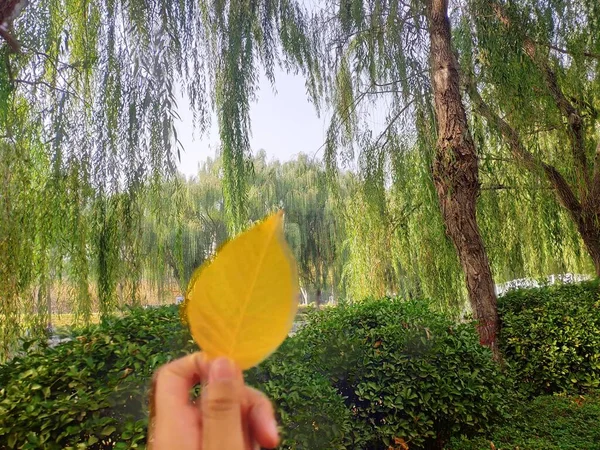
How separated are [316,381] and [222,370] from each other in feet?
5.16

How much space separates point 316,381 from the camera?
169 cm

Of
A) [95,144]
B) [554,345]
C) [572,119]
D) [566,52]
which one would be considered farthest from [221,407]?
[572,119]

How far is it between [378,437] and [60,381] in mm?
1346

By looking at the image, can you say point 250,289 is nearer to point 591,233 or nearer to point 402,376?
point 402,376

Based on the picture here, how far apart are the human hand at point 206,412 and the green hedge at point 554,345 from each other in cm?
377

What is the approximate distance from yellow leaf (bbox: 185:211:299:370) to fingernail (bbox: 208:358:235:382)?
0.01 metres

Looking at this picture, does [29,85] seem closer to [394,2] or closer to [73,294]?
[73,294]

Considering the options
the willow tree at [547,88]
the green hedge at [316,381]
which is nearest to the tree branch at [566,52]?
the willow tree at [547,88]

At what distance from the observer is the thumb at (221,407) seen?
0.65 ft

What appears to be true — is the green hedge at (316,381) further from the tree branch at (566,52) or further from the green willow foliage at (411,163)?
the tree branch at (566,52)

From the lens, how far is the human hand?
20 cm

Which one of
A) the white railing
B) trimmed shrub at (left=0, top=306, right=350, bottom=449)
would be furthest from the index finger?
the white railing

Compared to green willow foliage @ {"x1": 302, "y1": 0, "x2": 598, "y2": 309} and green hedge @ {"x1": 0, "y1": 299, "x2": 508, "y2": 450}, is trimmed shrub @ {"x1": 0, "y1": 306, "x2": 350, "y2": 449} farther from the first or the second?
green willow foliage @ {"x1": 302, "y1": 0, "x2": 598, "y2": 309}

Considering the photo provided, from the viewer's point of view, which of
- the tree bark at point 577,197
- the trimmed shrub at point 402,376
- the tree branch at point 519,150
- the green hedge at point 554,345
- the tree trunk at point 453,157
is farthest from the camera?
the green hedge at point 554,345
